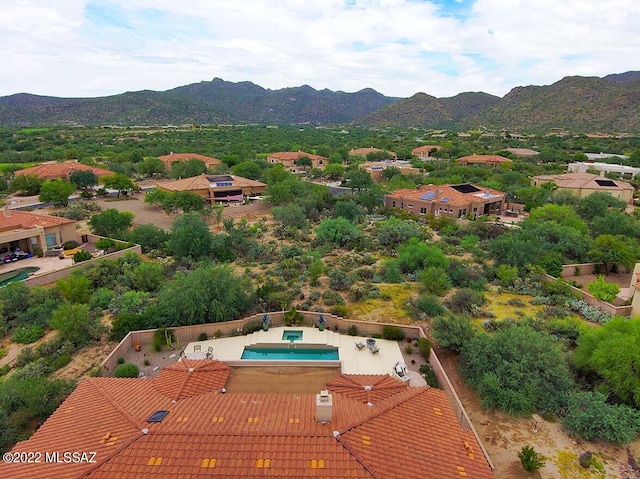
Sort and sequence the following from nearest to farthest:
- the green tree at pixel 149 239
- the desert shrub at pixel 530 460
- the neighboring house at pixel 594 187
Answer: the desert shrub at pixel 530 460 → the green tree at pixel 149 239 → the neighboring house at pixel 594 187

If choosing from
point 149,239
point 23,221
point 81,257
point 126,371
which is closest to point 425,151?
point 149,239

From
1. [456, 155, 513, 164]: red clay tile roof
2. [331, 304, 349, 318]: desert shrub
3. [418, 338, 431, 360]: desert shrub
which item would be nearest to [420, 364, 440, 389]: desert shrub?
[418, 338, 431, 360]: desert shrub

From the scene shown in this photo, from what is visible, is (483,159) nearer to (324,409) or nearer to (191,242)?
(191,242)

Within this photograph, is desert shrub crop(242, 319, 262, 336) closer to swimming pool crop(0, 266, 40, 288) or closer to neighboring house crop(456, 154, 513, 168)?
swimming pool crop(0, 266, 40, 288)

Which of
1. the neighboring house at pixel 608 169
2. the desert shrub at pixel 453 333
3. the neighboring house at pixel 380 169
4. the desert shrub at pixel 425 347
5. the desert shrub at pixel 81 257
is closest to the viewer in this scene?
the desert shrub at pixel 453 333

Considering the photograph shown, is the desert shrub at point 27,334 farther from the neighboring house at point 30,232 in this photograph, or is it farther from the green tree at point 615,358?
the green tree at point 615,358

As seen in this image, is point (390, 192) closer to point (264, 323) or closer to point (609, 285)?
point (609, 285)

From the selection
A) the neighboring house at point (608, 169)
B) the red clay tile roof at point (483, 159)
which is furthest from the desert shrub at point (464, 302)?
the neighboring house at point (608, 169)

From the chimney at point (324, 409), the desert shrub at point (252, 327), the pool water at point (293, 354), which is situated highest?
the chimney at point (324, 409)
